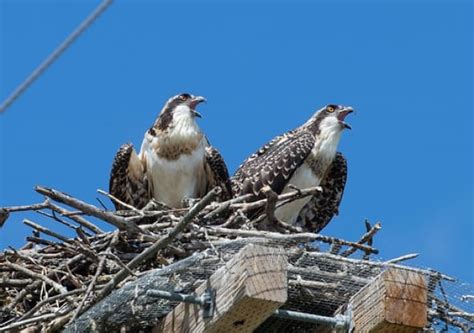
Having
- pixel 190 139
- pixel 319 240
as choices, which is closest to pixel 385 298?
pixel 319 240

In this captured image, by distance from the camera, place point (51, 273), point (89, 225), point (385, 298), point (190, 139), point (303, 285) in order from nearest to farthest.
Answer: point (385, 298) → point (303, 285) → point (51, 273) → point (89, 225) → point (190, 139)

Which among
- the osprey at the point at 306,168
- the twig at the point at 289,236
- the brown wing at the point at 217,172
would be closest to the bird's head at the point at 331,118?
the osprey at the point at 306,168

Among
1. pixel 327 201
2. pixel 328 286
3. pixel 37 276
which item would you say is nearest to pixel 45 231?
pixel 37 276

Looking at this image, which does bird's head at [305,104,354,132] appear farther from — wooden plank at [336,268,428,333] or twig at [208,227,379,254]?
wooden plank at [336,268,428,333]

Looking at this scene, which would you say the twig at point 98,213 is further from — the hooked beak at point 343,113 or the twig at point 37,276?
the hooked beak at point 343,113

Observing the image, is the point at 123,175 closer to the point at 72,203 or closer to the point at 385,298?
the point at 72,203

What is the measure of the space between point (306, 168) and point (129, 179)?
1535 mm

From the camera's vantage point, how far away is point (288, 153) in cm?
956

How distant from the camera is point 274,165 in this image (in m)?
9.48

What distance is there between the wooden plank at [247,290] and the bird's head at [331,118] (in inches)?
185

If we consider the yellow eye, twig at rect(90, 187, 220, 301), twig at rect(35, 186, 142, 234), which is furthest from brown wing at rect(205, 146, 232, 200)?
twig at rect(90, 187, 220, 301)

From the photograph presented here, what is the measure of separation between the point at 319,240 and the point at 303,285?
984 mm

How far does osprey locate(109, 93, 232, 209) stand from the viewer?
30.2 ft

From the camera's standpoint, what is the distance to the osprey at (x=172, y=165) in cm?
920
